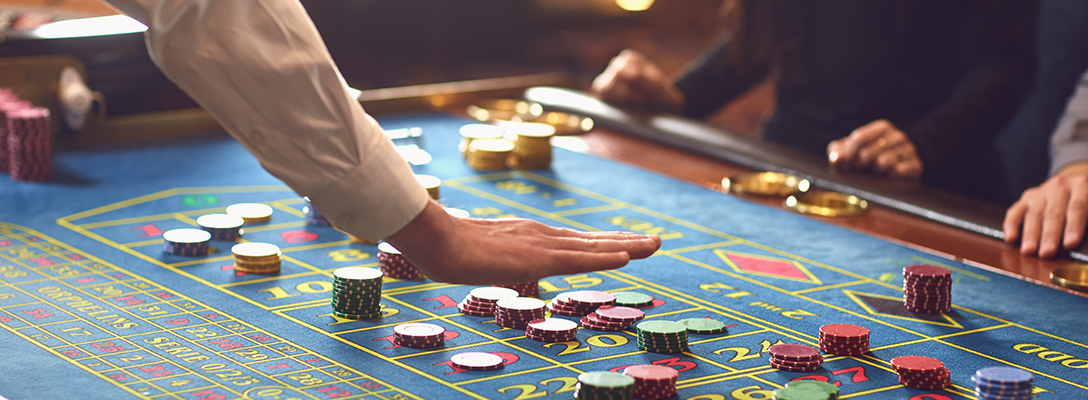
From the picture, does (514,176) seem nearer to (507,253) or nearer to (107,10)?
(507,253)

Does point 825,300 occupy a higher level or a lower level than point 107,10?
lower

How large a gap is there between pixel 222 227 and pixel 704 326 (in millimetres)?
1135

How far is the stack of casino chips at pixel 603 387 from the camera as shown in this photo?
1.50 meters

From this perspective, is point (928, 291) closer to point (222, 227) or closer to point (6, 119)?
point (222, 227)

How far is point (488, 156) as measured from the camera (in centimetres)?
318

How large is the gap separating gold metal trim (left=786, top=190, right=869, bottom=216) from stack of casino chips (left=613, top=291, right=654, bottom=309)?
3.04 ft

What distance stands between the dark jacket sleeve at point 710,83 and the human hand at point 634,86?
0.31 meters

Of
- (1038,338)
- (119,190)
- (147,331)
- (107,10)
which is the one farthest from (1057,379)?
(107,10)

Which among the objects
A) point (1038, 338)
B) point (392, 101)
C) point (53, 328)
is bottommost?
point (53, 328)

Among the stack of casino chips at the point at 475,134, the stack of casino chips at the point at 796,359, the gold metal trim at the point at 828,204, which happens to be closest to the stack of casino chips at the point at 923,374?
the stack of casino chips at the point at 796,359

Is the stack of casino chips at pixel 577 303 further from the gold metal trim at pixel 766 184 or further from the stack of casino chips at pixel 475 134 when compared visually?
the stack of casino chips at pixel 475 134

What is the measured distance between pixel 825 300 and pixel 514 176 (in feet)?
4.04

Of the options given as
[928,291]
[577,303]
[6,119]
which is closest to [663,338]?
[577,303]

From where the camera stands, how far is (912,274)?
2023 millimetres
